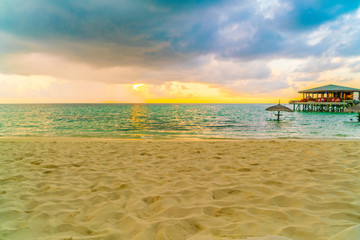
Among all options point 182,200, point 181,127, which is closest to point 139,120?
point 181,127

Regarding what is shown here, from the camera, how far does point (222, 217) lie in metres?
2.73

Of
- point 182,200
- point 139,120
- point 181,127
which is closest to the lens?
point 182,200

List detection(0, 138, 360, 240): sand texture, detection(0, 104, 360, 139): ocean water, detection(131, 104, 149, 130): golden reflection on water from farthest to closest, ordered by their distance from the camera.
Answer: detection(131, 104, 149, 130): golden reflection on water → detection(0, 104, 360, 139): ocean water → detection(0, 138, 360, 240): sand texture

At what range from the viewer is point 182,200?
330 centimetres

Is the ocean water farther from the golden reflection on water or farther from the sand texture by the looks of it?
the sand texture

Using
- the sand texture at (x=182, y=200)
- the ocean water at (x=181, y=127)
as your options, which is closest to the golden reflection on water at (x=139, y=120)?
the ocean water at (x=181, y=127)

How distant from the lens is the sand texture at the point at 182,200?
2.42 meters

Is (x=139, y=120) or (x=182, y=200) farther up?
(x=182, y=200)

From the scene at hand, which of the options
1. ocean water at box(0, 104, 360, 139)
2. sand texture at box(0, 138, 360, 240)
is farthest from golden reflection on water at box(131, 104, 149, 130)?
sand texture at box(0, 138, 360, 240)

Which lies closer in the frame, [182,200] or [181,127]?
[182,200]

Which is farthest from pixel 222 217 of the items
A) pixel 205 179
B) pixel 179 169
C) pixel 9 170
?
pixel 9 170

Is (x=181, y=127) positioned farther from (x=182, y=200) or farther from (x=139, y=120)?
(x=182, y=200)

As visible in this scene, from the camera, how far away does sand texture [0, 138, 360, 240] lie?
2418 mm

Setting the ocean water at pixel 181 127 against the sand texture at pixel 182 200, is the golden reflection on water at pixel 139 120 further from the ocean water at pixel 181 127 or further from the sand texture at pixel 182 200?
the sand texture at pixel 182 200
